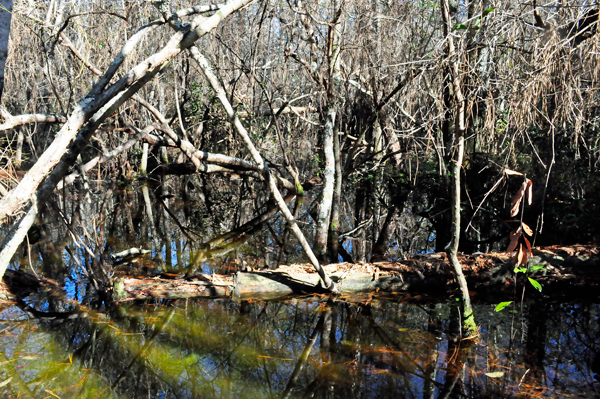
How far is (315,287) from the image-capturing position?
5234mm

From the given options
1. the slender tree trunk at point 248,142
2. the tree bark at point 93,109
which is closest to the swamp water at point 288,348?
the slender tree trunk at point 248,142

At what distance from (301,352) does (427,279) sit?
6.19 feet

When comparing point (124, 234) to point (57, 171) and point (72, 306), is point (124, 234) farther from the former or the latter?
point (57, 171)

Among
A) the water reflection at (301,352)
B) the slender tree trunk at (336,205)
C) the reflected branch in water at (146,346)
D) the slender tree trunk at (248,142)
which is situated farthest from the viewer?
the slender tree trunk at (336,205)

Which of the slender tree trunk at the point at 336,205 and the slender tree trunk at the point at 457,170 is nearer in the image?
the slender tree trunk at the point at 457,170

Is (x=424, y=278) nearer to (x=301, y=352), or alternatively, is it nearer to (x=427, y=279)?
(x=427, y=279)

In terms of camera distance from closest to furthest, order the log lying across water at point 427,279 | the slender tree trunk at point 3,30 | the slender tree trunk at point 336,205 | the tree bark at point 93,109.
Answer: the slender tree trunk at point 3,30
the tree bark at point 93,109
the log lying across water at point 427,279
the slender tree trunk at point 336,205

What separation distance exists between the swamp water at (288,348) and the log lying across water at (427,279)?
5.5 inches

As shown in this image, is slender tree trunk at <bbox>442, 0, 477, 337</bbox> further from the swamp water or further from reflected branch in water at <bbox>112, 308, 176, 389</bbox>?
reflected branch in water at <bbox>112, 308, 176, 389</bbox>

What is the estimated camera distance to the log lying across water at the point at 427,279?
16.8 ft

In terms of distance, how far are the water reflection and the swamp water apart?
0.01 meters

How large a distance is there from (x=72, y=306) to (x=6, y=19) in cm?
308

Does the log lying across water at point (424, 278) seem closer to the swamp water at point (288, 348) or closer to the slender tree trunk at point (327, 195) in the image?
the swamp water at point (288, 348)

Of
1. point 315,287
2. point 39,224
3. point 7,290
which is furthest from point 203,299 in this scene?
point 39,224
